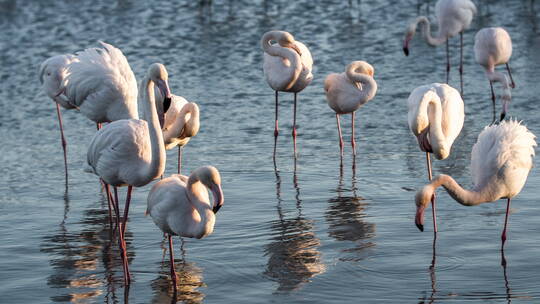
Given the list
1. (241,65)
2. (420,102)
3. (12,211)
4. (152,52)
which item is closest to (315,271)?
(420,102)

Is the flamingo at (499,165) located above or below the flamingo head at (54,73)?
below

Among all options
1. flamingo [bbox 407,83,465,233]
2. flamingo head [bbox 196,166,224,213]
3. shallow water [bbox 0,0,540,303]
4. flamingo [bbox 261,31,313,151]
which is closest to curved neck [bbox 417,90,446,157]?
flamingo [bbox 407,83,465,233]

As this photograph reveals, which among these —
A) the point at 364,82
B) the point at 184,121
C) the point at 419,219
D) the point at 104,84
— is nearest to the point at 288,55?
the point at 364,82

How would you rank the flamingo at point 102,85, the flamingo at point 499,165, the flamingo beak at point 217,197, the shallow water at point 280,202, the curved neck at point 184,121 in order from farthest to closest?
the flamingo at point 102,85 < the curved neck at point 184,121 < the flamingo at point 499,165 < the shallow water at point 280,202 < the flamingo beak at point 217,197

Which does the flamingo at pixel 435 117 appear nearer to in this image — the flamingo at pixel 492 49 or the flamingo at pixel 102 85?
the flamingo at pixel 102 85

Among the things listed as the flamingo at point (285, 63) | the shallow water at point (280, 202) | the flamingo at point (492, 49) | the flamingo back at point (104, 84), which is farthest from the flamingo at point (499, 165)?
the flamingo at point (492, 49)

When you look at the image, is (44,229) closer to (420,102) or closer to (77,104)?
(77,104)

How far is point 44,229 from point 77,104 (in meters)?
1.49

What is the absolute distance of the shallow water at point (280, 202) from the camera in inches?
248

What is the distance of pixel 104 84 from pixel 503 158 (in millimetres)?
3597

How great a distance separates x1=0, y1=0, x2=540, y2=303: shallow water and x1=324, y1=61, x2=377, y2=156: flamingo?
0.48m

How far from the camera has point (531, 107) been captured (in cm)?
1151

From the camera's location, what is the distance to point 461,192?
6.56m

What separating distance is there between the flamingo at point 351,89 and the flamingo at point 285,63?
330 mm
